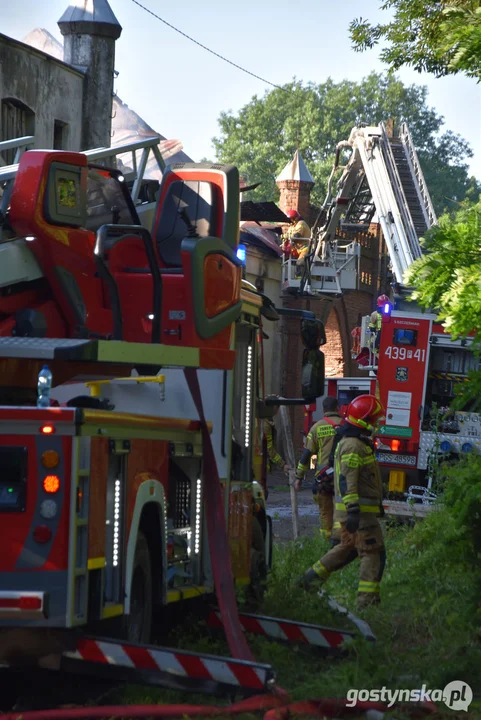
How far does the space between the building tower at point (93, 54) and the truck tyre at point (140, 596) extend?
1596cm

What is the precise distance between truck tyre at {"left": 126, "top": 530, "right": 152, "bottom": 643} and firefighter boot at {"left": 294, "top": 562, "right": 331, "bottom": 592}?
3.18 metres

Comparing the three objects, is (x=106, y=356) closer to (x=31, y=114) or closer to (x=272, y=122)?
(x=31, y=114)

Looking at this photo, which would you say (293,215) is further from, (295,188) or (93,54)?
(93,54)

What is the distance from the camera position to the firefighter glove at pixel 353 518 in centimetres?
928

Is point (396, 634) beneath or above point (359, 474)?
beneath

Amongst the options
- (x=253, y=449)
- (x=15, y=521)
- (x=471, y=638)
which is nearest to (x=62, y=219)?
(x=15, y=521)

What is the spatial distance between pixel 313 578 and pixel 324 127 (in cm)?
6339

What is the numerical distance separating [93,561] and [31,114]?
15.4 m

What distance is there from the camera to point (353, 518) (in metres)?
9.32

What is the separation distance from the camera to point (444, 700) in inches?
250

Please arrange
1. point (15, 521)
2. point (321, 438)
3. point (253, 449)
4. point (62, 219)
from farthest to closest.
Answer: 1. point (321, 438)
2. point (253, 449)
3. point (62, 219)
4. point (15, 521)

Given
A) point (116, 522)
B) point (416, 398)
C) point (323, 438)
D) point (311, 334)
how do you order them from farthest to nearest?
point (416, 398), point (323, 438), point (311, 334), point (116, 522)

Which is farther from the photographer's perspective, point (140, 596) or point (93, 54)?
point (93, 54)

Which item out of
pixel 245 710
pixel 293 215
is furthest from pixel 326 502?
pixel 293 215
